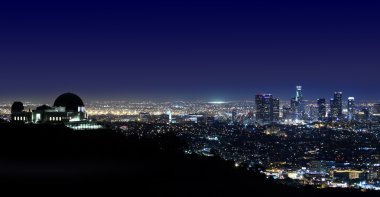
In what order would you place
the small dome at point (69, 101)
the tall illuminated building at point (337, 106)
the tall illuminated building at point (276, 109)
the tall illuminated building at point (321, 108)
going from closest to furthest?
the small dome at point (69, 101)
the tall illuminated building at point (276, 109)
the tall illuminated building at point (337, 106)
the tall illuminated building at point (321, 108)

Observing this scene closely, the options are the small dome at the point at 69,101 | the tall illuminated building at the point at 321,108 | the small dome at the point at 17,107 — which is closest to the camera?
the small dome at the point at 17,107

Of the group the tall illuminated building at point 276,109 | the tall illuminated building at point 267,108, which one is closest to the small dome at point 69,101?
the tall illuminated building at point 267,108

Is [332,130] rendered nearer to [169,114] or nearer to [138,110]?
[169,114]

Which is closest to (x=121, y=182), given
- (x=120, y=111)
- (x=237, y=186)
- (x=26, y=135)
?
(x=237, y=186)

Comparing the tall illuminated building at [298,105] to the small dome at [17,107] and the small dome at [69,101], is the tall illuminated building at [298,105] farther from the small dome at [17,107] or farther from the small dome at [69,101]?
the small dome at [17,107]

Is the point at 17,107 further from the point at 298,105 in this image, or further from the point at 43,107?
the point at 298,105

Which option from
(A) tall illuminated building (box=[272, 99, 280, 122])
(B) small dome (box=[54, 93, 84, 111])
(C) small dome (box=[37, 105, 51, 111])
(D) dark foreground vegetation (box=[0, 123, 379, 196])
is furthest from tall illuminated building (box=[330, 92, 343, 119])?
(D) dark foreground vegetation (box=[0, 123, 379, 196])
